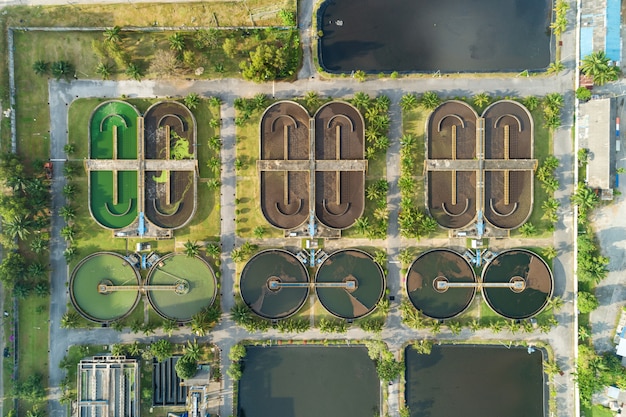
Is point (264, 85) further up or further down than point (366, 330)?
further up

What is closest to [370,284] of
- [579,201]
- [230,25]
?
[579,201]

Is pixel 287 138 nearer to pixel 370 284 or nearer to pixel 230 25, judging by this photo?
pixel 230 25

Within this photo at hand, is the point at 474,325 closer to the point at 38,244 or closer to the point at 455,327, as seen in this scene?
the point at 455,327

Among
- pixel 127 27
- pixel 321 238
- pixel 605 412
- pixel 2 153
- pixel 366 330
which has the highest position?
pixel 127 27

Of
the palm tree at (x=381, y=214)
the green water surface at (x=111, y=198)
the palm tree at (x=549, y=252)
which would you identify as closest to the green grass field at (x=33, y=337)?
the green water surface at (x=111, y=198)

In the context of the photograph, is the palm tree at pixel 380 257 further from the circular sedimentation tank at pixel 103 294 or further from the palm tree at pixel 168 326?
the circular sedimentation tank at pixel 103 294

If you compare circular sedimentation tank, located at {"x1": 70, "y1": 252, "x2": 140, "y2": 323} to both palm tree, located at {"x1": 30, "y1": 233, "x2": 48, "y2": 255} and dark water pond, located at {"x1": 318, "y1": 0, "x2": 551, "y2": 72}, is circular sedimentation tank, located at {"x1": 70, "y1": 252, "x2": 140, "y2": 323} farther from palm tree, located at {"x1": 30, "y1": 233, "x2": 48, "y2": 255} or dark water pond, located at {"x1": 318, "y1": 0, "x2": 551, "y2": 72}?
dark water pond, located at {"x1": 318, "y1": 0, "x2": 551, "y2": 72}
